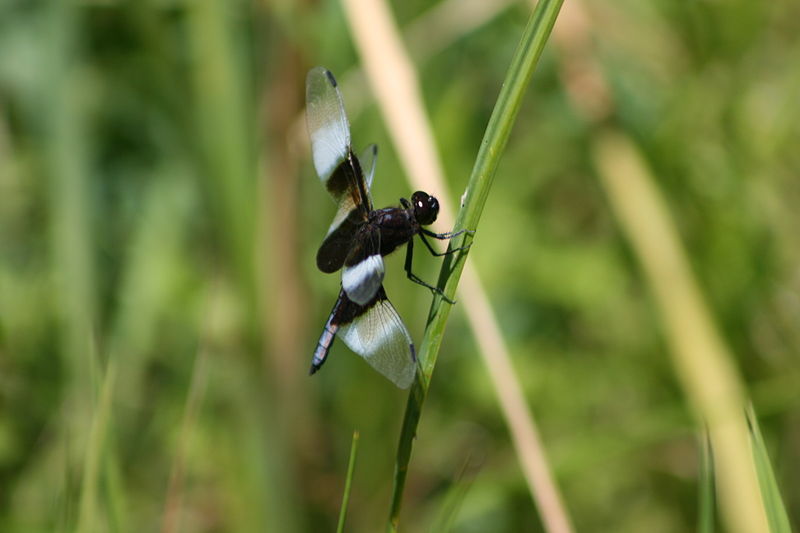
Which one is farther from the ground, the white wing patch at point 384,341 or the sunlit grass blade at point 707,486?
the white wing patch at point 384,341

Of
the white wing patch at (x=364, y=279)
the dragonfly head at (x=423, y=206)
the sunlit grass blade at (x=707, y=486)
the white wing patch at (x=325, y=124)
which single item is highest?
the white wing patch at (x=325, y=124)

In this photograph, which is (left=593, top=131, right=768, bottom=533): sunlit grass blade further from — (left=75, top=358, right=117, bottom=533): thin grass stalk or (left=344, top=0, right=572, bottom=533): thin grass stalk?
(left=75, top=358, right=117, bottom=533): thin grass stalk

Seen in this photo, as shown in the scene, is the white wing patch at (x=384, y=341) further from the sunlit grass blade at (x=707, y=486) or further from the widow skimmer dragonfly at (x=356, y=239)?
the sunlit grass blade at (x=707, y=486)

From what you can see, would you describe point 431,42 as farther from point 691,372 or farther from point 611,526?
point 611,526

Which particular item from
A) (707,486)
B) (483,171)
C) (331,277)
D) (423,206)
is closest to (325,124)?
(423,206)

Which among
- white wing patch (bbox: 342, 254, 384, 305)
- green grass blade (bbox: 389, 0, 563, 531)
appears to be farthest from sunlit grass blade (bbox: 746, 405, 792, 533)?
white wing patch (bbox: 342, 254, 384, 305)

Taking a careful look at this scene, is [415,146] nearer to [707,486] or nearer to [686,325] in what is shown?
[686,325]

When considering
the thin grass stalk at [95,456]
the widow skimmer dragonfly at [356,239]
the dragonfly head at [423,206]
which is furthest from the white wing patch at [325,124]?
the thin grass stalk at [95,456]
